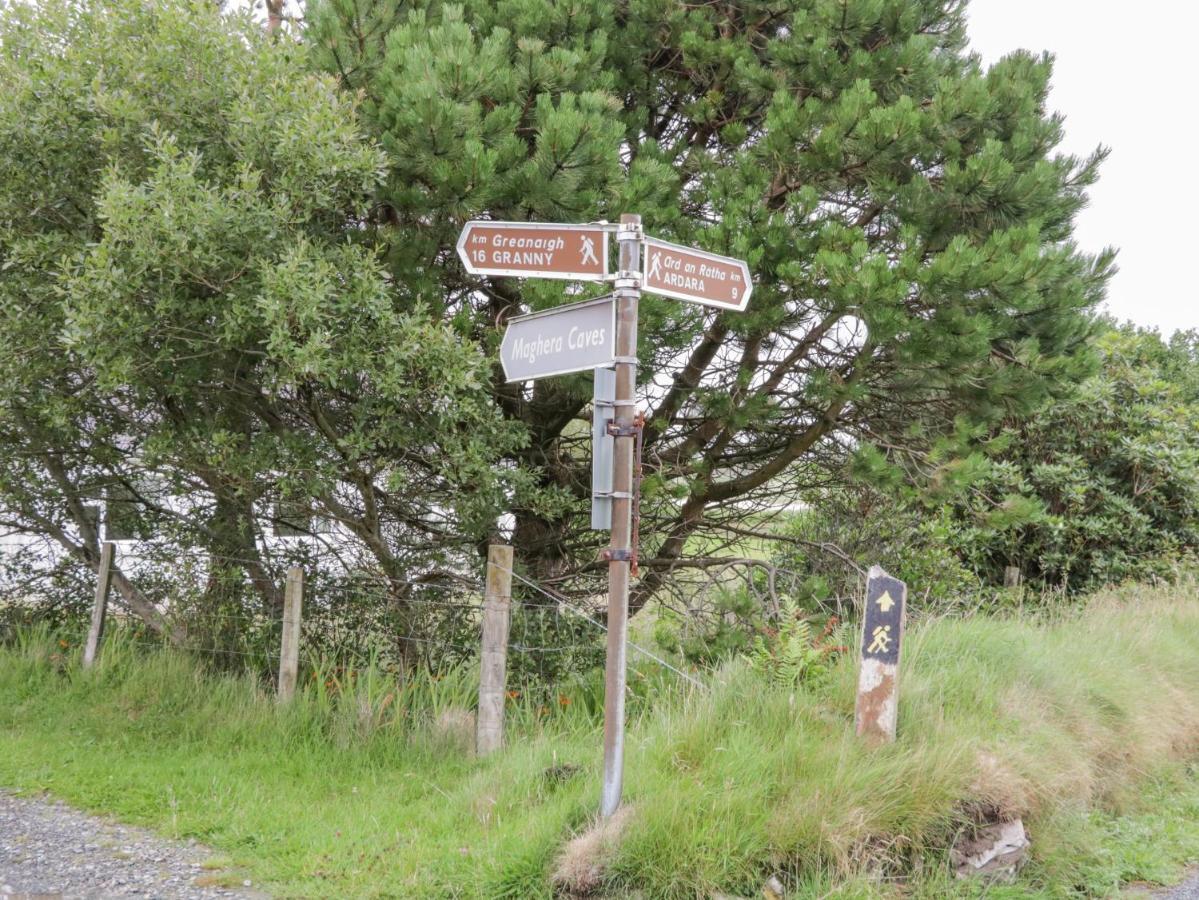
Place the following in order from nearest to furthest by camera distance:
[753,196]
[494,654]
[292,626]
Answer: [494,654] < [753,196] < [292,626]

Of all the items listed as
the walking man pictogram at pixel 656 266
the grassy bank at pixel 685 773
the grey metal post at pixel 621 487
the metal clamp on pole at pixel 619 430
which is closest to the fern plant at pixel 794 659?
the grassy bank at pixel 685 773

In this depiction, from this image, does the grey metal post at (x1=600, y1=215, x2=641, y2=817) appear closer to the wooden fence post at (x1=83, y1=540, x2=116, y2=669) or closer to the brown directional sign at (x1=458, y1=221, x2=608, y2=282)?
the brown directional sign at (x1=458, y1=221, x2=608, y2=282)

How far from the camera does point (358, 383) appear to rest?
21.5 ft

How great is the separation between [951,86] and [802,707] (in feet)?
13.7

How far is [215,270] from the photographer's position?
236 inches

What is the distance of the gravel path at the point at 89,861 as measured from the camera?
15.1 feet

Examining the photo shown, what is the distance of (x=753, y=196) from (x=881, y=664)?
3.22m

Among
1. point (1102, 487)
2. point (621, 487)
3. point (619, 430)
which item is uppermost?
point (1102, 487)

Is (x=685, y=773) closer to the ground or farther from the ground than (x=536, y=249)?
closer to the ground

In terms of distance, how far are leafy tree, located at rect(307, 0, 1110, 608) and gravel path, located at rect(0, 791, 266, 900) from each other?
3153 millimetres

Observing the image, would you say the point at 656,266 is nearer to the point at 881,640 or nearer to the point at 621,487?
the point at 621,487

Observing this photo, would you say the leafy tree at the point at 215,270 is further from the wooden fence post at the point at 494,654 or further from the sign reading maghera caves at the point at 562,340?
the sign reading maghera caves at the point at 562,340

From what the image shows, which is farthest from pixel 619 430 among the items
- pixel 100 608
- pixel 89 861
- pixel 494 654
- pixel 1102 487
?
pixel 1102 487

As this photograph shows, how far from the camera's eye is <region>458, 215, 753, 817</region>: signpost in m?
4.54
